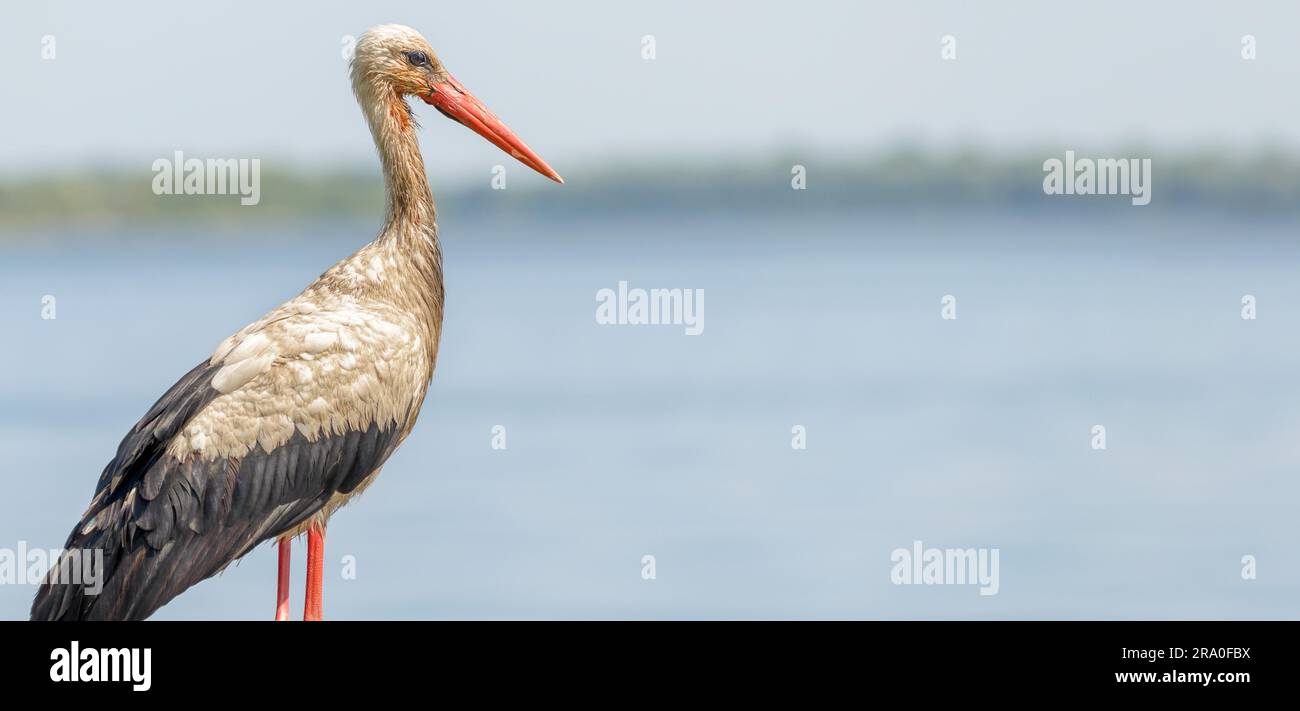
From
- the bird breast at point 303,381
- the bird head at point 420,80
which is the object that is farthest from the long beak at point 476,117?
the bird breast at point 303,381

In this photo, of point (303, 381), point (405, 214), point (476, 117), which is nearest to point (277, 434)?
point (303, 381)

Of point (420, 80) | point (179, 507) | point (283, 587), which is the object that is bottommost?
point (283, 587)

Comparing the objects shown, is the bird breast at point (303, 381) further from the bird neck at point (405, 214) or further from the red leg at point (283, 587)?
the red leg at point (283, 587)

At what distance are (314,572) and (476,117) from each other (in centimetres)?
247

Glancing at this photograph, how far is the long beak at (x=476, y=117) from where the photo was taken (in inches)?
372

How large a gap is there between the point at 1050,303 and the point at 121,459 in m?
39.1

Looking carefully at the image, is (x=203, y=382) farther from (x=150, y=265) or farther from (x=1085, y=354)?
(x=150, y=265)

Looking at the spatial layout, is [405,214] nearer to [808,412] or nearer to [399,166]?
[399,166]

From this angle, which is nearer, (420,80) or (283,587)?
(283,587)

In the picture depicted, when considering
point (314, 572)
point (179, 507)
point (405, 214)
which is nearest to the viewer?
point (179, 507)

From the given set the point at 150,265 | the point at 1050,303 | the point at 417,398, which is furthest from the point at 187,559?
the point at 150,265

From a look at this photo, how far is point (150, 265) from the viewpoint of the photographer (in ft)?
185

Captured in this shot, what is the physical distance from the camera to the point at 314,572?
8836 millimetres

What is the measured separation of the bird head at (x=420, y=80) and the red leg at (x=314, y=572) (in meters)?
2.14
